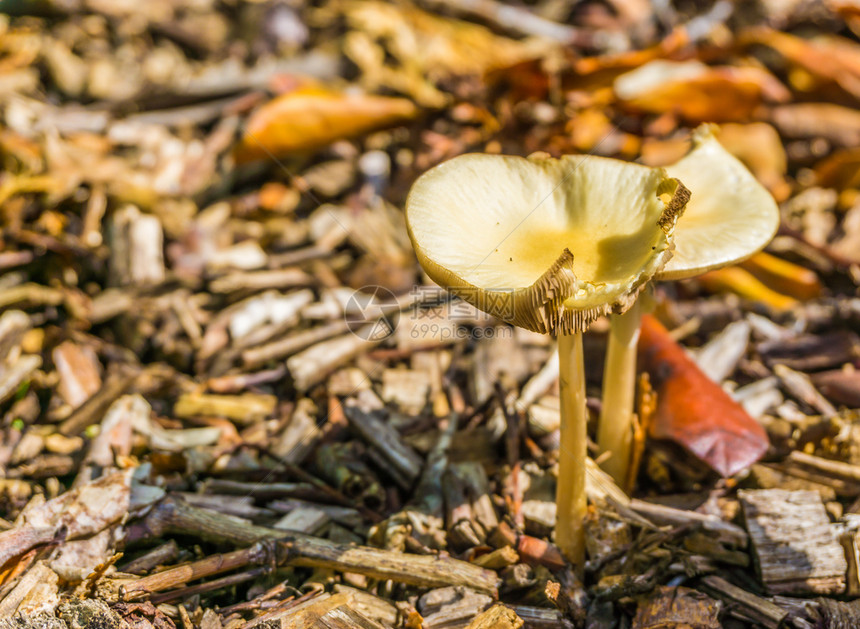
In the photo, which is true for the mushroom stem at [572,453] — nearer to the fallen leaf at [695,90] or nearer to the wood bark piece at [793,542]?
the wood bark piece at [793,542]

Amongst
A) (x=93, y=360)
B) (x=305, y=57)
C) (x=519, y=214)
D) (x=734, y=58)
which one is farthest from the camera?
(x=305, y=57)

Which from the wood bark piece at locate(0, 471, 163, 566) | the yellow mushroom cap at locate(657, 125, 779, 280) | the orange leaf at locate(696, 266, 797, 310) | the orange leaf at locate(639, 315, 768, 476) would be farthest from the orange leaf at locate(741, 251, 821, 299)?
the wood bark piece at locate(0, 471, 163, 566)

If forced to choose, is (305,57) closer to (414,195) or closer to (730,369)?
(414,195)

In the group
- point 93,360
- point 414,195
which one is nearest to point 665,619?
point 414,195

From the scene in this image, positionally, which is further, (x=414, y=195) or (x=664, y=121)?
(x=664, y=121)

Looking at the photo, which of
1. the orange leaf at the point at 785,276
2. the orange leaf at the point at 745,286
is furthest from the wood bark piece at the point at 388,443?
the orange leaf at the point at 785,276
